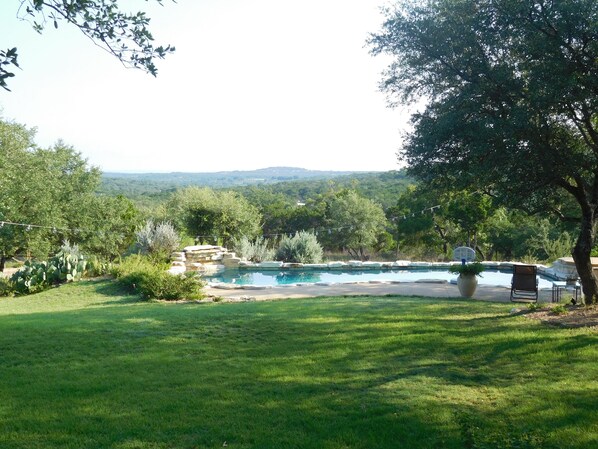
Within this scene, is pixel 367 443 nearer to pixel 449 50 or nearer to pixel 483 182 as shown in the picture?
pixel 483 182

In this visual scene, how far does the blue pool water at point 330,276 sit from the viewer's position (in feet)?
59.8

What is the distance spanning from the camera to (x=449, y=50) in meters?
8.32

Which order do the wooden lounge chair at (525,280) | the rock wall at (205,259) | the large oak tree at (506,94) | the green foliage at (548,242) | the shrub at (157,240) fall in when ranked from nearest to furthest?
1. the large oak tree at (506,94)
2. the wooden lounge chair at (525,280)
3. the rock wall at (205,259)
4. the shrub at (157,240)
5. the green foliage at (548,242)

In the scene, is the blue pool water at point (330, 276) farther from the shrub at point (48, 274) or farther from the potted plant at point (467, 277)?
the potted plant at point (467, 277)

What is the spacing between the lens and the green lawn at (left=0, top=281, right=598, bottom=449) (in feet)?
12.7

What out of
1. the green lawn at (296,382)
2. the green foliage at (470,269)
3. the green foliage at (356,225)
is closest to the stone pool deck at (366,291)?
the green foliage at (470,269)

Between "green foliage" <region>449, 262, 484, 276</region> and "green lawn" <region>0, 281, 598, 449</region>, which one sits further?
"green foliage" <region>449, 262, 484, 276</region>

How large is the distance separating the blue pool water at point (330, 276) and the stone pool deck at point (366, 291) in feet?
9.99

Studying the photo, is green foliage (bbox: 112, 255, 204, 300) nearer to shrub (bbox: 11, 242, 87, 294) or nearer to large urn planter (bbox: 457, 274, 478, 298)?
shrub (bbox: 11, 242, 87, 294)

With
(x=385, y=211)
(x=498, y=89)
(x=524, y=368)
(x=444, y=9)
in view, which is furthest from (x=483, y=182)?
(x=385, y=211)

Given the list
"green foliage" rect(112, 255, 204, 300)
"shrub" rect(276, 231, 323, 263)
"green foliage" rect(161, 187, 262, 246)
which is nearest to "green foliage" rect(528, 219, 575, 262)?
"shrub" rect(276, 231, 323, 263)

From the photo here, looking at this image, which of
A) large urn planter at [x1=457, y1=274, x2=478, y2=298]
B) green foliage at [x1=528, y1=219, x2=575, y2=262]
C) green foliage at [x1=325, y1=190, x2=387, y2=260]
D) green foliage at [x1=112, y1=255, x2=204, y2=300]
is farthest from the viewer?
green foliage at [x1=325, y1=190, x2=387, y2=260]

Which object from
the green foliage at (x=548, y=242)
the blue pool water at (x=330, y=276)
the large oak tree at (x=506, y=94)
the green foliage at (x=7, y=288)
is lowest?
the green foliage at (x=7, y=288)

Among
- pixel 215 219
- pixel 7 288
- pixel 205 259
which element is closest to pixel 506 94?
pixel 7 288
